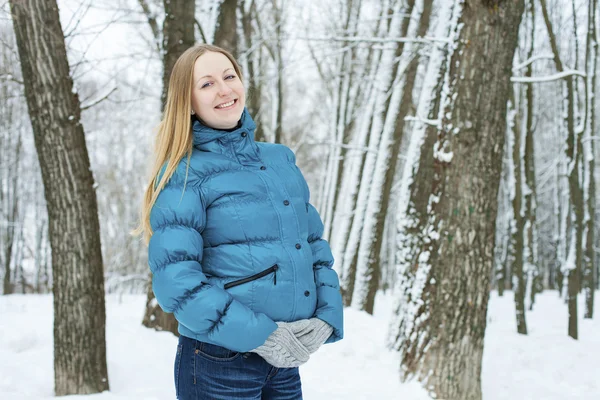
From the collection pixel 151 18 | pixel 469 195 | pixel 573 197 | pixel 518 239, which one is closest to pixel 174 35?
pixel 151 18

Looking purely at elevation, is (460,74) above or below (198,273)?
above

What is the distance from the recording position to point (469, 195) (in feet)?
13.5

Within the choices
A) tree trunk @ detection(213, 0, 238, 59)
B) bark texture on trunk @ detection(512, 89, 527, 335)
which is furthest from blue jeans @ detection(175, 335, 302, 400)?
bark texture on trunk @ detection(512, 89, 527, 335)

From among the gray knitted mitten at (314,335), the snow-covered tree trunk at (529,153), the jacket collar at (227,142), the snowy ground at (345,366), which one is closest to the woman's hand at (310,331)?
the gray knitted mitten at (314,335)

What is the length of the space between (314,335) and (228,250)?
0.45 m

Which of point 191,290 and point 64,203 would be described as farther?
point 64,203

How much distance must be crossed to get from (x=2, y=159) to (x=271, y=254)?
23028mm

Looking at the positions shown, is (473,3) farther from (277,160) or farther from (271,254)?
(271,254)

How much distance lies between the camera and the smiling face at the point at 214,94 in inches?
81.7

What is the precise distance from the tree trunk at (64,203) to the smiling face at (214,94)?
94.8 inches

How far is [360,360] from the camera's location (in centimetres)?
557

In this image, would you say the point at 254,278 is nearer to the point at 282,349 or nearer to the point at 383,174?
the point at 282,349

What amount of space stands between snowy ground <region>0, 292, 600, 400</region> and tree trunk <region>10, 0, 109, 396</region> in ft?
0.97

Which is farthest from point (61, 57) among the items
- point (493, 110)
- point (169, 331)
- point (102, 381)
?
point (169, 331)
